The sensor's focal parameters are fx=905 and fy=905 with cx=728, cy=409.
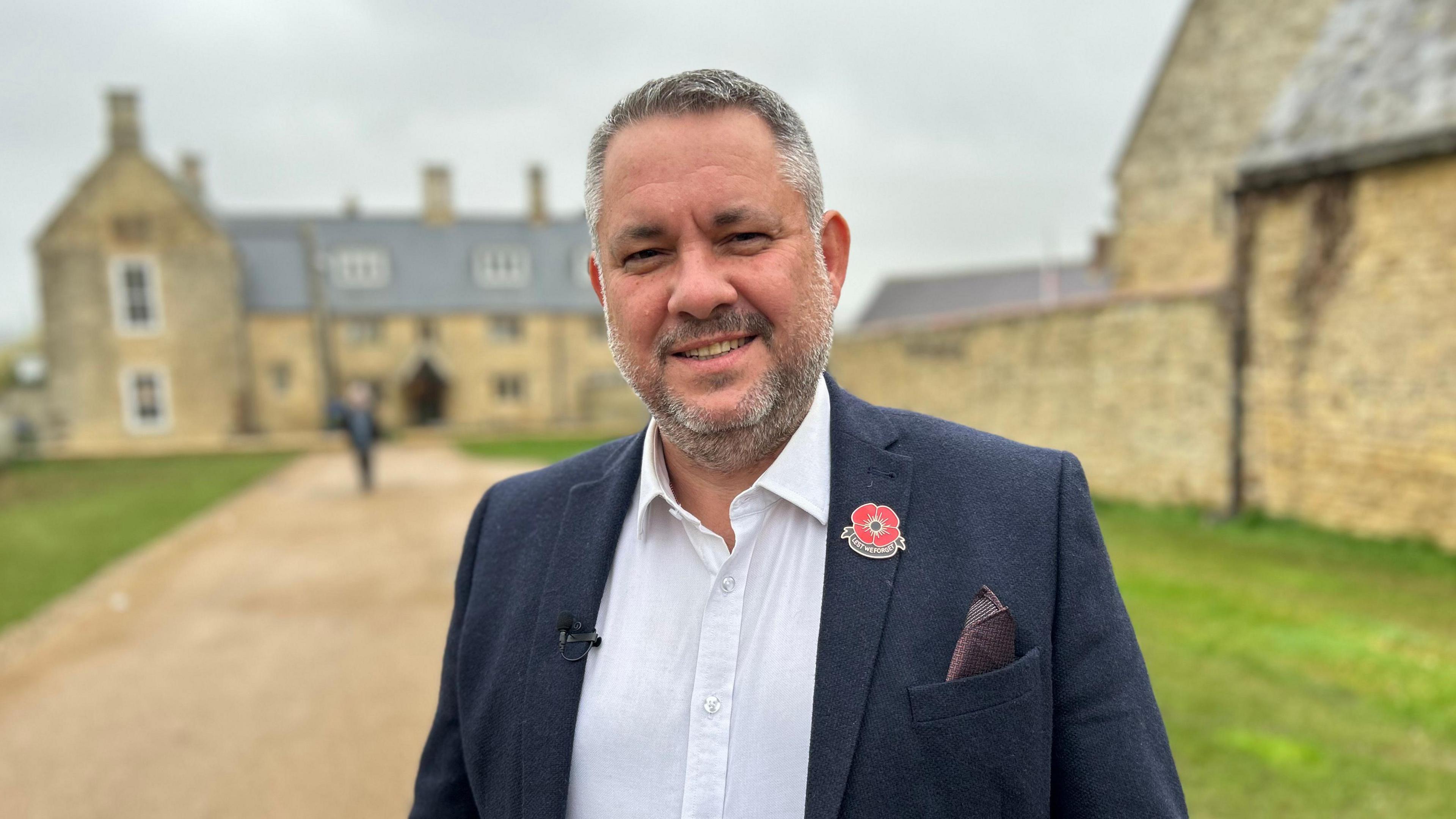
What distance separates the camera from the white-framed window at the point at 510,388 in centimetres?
3481

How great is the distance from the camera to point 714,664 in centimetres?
170

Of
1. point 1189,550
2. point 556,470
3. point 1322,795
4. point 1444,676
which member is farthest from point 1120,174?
point 556,470

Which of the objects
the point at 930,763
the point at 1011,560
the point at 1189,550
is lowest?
the point at 1189,550

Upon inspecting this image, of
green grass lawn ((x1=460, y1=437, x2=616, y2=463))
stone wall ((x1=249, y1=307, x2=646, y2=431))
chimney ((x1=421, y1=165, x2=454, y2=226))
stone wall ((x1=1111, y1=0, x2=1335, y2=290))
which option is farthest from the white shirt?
chimney ((x1=421, y1=165, x2=454, y2=226))

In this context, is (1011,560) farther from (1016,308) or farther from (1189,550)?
(1016,308)

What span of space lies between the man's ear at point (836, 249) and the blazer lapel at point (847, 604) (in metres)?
0.30

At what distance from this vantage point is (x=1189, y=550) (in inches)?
373

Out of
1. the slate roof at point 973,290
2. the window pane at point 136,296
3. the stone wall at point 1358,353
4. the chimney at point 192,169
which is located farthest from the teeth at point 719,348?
the chimney at point 192,169

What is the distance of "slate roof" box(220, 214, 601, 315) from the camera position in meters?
33.3

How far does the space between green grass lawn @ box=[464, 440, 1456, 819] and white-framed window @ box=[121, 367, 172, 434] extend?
31.3 m

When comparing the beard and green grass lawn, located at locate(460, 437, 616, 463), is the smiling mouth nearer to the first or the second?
the beard

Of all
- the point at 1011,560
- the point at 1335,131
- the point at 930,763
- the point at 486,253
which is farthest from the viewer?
the point at 486,253

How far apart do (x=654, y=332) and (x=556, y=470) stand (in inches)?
23.7

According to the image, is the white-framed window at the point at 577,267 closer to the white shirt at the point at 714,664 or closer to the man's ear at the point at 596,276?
the man's ear at the point at 596,276
